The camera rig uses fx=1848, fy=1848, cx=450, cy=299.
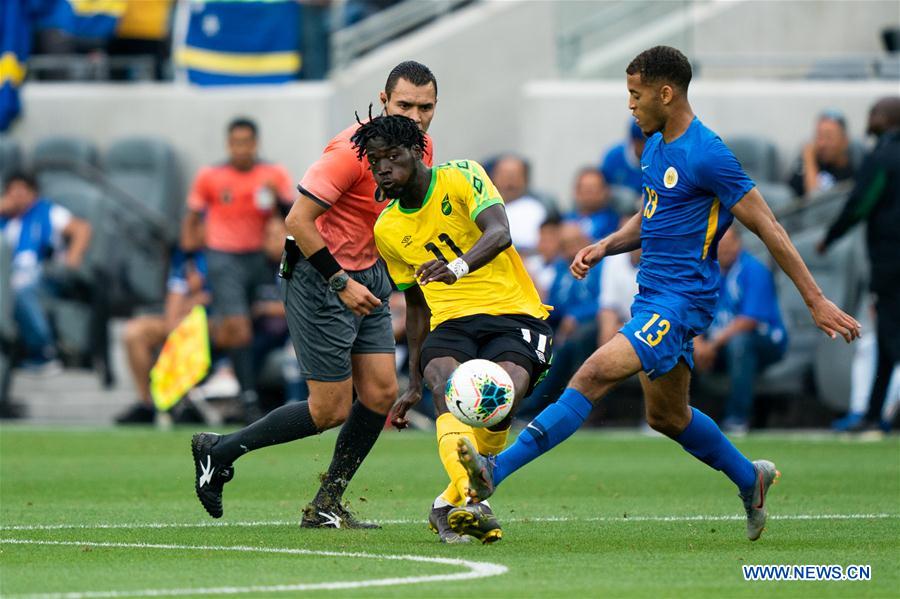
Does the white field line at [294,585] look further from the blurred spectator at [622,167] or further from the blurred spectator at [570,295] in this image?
the blurred spectator at [622,167]

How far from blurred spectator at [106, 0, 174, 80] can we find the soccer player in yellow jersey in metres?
13.7

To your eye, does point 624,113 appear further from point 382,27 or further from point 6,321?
point 6,321

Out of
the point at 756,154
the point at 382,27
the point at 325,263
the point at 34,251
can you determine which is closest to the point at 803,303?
the point at 756,154

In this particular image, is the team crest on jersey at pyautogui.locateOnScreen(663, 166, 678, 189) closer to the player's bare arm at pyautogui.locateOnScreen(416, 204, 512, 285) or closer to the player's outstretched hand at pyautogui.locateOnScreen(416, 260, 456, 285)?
the player's bare arm at pyautogui.locateOnScreen(416, 204, 512, 285)

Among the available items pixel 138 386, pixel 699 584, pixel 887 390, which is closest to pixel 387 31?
pixel 138 386

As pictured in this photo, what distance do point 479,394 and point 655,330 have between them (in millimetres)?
945

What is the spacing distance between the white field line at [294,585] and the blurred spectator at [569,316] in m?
9.10

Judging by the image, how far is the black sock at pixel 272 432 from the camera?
938cm

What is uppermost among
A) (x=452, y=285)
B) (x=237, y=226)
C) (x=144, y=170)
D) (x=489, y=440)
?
(x=452, y=285)

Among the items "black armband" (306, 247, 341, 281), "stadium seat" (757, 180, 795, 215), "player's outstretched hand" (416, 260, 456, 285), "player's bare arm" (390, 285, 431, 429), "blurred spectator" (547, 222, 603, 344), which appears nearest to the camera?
"player's outstretched hand" (416, 260, 456, 285)

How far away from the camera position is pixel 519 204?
60.9ft

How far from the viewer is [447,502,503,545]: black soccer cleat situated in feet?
26.6

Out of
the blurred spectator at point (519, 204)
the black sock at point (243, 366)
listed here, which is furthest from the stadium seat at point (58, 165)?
the blurred spectator at point (519, 204)

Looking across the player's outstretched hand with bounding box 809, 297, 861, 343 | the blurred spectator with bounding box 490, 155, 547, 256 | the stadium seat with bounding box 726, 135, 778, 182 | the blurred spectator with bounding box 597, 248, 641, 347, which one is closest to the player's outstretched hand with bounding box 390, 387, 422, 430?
the player's outstretched hand with bounding box 809, 297, 861, 343
